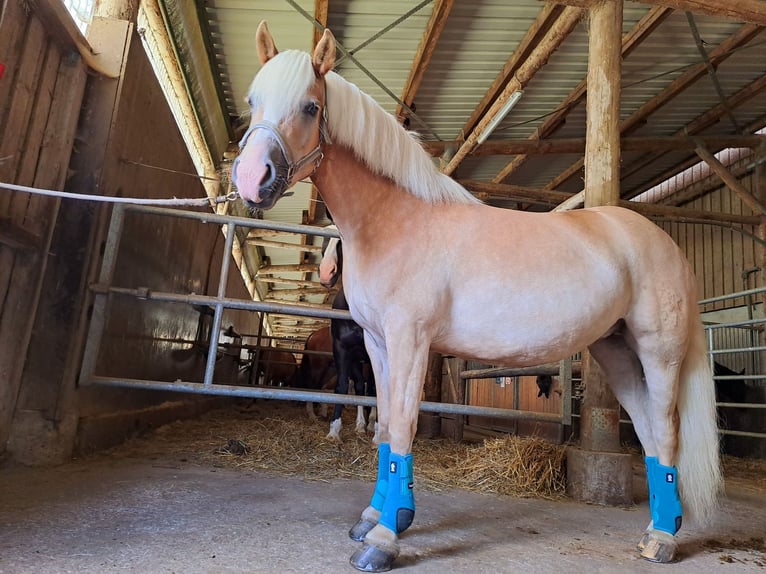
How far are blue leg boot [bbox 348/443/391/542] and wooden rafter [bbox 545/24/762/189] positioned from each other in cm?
574

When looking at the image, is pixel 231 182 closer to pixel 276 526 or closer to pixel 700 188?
pixel 276 526

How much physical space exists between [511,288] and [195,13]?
453 centimetres

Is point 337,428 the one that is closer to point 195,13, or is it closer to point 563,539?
point 563,539

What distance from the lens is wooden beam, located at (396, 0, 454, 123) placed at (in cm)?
445

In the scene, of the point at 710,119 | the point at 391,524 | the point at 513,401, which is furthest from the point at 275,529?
the point at 710,119

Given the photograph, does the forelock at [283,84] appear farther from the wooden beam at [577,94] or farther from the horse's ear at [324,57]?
the wooden beam at [577,94]

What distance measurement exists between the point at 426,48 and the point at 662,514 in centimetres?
451

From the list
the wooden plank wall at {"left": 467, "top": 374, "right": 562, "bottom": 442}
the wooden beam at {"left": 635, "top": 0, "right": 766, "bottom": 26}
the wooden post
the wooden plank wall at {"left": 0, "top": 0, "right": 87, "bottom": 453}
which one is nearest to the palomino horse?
the wooden post

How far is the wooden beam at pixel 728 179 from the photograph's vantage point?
6656 millimetres

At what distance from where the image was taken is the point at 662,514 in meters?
1.81

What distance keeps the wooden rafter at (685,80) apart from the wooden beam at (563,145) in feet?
0.93

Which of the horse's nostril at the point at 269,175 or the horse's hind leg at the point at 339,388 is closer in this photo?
the horse's nostril at the point at 269,175

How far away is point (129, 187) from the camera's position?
293cm

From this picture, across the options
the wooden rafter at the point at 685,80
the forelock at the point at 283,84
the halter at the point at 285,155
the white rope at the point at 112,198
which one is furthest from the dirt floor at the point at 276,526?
the wooden rafter at the point at 685,80
